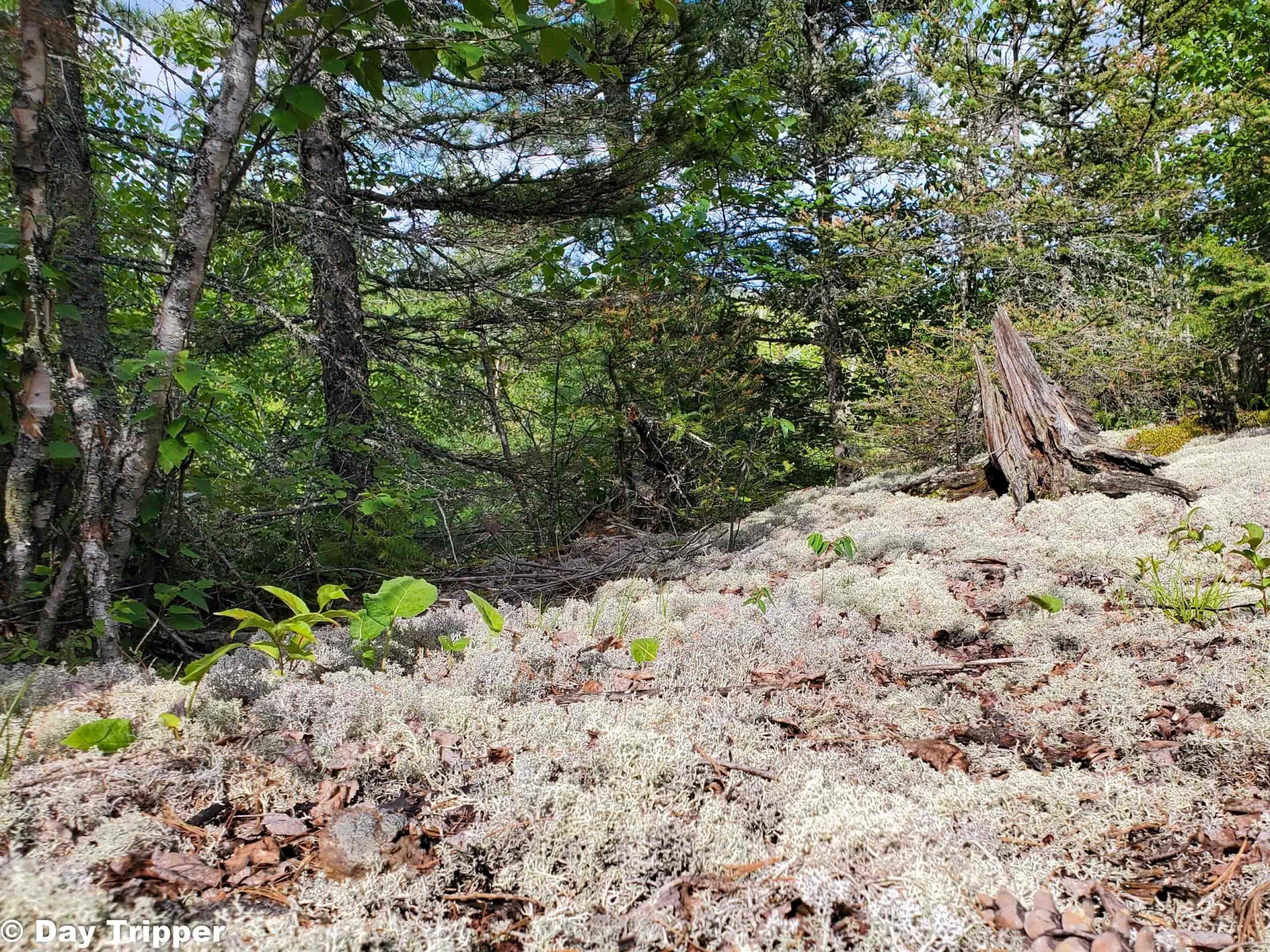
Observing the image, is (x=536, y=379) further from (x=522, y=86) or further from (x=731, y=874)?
(x=731, y=874)

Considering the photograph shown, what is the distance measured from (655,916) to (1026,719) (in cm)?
152

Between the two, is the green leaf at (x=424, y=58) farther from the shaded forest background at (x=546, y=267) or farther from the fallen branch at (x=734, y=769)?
the fallen branch at (x=734, y=769)

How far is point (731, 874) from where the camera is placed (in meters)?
1.43

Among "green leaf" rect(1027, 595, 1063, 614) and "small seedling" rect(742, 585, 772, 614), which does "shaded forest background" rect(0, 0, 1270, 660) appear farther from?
"green leaf" rect(1027, 595, 1063, 614)

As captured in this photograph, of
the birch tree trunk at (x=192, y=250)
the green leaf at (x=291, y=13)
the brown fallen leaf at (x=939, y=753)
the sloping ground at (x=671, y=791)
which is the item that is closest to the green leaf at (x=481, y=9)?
the green leaf at (x=291, y=13)

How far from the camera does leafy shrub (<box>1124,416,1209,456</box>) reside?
721cm

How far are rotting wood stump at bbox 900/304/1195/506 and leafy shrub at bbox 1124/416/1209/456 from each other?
1926 millimetres

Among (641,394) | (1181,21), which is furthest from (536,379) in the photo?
(1181,21)

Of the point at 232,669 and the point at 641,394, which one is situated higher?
the point at 641,394

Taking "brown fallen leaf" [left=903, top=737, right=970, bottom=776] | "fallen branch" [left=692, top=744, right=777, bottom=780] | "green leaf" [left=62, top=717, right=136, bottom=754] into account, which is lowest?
"brown fallen leaf" [left=903, top=737, right=970, bottom=776]

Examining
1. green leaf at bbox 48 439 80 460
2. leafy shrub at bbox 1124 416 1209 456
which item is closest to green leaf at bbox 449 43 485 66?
green leaf at bbox 48 439 80 460

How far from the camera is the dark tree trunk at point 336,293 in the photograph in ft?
14.8

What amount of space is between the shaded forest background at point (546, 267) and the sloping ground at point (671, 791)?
3.87ft

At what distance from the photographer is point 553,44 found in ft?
5.89
